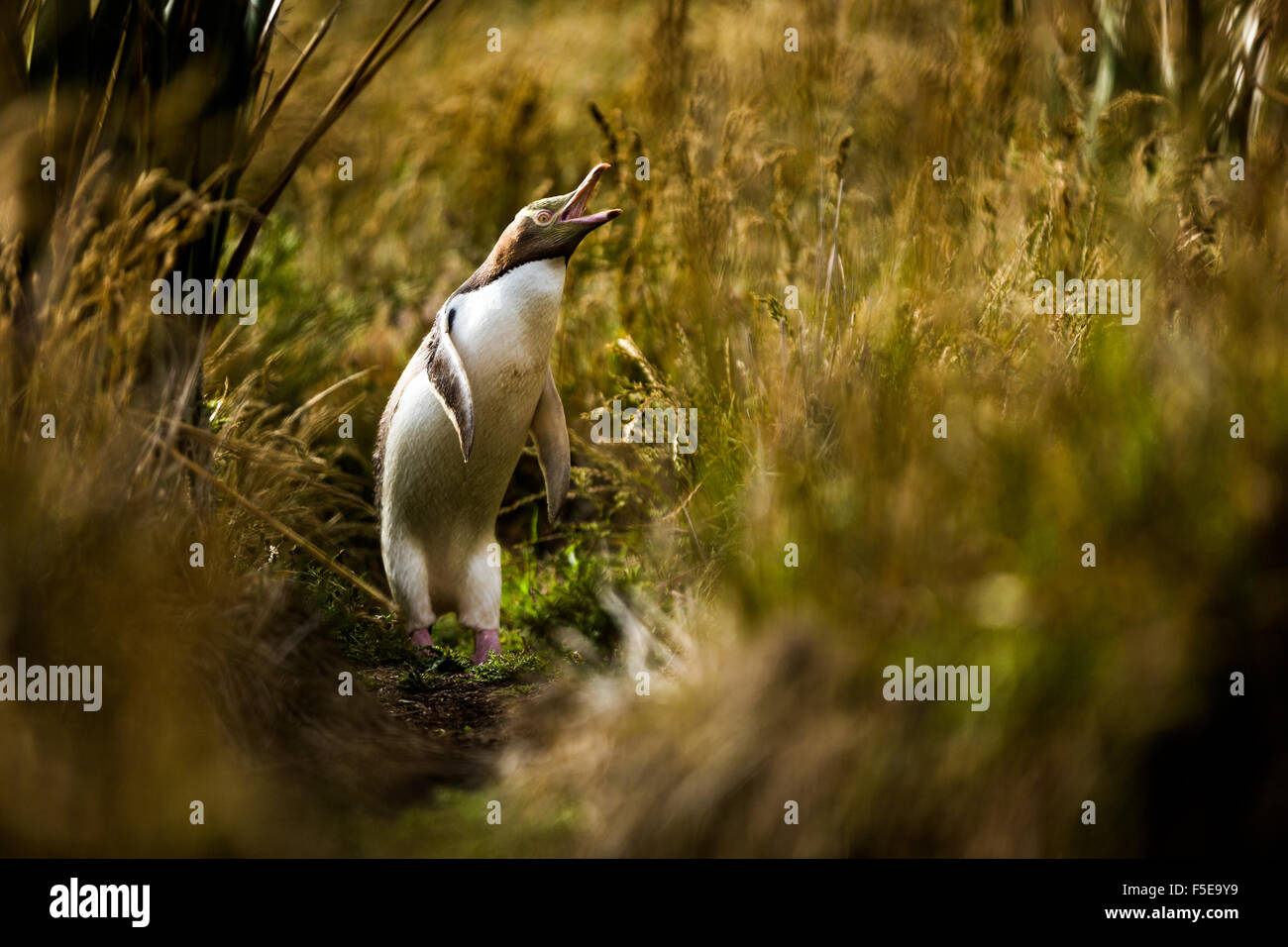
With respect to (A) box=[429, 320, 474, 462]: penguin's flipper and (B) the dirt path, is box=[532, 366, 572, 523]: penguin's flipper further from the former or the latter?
(B) the dirt path

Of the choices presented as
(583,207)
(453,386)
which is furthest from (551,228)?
(453,386)

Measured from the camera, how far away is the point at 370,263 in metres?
5.67

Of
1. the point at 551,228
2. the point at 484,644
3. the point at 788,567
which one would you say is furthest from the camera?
the point at 484,644

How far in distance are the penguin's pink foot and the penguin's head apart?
1.05 metres

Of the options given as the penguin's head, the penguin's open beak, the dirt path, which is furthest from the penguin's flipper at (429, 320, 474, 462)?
the dirt path

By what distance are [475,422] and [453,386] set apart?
0.38ft

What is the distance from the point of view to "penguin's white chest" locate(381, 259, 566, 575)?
3.18 meters

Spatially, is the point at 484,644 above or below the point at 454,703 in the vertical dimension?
above

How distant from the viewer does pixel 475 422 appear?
3184mm

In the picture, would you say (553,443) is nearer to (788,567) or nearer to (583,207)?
(583,207)

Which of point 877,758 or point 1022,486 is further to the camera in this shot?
point 1022,486
